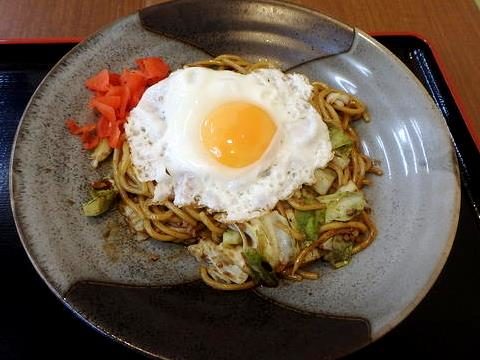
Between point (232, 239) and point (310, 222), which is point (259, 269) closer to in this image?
point (232, 239)

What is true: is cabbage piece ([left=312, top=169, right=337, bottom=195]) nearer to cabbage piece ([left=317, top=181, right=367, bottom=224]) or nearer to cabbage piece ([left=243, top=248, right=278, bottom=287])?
cabbage piece ([left=317, top=181, right=367, bottom=224])

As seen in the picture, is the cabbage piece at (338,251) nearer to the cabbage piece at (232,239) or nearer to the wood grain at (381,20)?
the cabbage piece at (232,239)

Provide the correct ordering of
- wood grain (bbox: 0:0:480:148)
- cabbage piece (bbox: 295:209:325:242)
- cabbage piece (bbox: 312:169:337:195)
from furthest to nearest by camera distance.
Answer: wood grain (bbox: 0:0:480:148) < cabbage piece (bbox: 312:169:337:195) < cabbage piece (bbox: 295:209:325:242)

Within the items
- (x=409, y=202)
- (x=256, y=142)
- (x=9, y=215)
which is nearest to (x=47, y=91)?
(x=9, y=215)

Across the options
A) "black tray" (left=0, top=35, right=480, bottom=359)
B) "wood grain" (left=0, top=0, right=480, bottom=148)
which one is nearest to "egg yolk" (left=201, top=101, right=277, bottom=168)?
"black tray" (left=0, top=35, right=480, bottom=359)

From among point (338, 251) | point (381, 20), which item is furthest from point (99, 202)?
point (381, 20)

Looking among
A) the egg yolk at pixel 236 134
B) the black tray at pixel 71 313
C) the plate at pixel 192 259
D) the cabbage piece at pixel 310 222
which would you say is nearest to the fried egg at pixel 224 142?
the egg yolk at pixel 236 134
